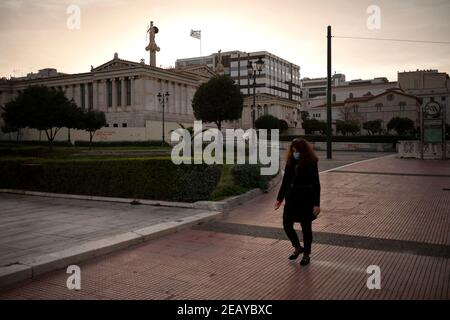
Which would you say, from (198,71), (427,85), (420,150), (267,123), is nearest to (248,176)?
(420,150)

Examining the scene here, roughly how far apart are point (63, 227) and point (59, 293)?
3.32 meters

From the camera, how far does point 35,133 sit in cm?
6122

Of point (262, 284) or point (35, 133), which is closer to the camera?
point (262, 284)

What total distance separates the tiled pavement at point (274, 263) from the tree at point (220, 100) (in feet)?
74.2

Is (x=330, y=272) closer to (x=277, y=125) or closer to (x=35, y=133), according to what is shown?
(x=277, y=125)

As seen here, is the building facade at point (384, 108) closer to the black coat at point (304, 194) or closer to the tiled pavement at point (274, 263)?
the tiled pavement at point (274, 263)

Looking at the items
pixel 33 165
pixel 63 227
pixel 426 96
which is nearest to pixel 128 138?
pixel 33 165

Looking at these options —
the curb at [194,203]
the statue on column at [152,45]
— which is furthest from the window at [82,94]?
the curb at [194,203]

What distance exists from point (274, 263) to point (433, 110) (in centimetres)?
2652

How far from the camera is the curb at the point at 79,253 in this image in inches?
194

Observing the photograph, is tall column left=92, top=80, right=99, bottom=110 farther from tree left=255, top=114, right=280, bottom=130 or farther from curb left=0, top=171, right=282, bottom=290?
curb left=0, top=171, right=282, bottom=290

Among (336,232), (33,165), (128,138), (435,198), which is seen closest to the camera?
(336,232)

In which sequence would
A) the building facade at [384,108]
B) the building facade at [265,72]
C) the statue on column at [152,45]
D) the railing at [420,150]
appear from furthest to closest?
the building facade at [265,72], the building facade at [384,108], the statue on column at [152,45], the railing at [420,150]

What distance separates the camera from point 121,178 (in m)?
10.8
